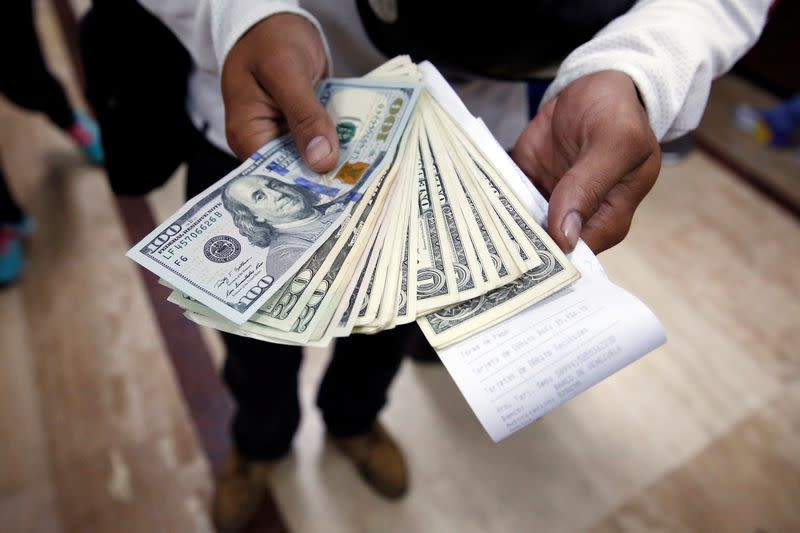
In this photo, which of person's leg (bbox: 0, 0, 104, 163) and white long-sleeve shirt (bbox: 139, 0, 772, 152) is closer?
white long-sleeve shirt (bbox: 139, 0, 772, 152)

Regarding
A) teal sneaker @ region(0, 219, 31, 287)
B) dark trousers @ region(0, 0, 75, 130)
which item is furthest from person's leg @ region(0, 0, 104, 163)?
teal sneaker @ region(0, 219, 31, 287)

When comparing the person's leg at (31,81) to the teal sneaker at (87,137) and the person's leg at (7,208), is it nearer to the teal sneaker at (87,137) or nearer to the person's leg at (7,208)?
the teal sneaker at (87,137)

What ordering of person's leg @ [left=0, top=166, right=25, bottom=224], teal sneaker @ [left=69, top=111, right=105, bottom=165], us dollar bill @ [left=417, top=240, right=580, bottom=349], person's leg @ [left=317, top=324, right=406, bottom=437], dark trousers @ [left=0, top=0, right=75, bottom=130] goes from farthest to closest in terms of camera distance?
teal sneaker @ [left=69, top=111, right=105, bottom=165], person's leg @ [left=0, top=166, right=25, bottom=224], dark trousers @ [left=0, top=0, right=75, bottom=130], person's leg @ [left=317, top=324, right=406, bottom=437], us dollar bill @ [left=417, top=240, right=580, bottom=349]

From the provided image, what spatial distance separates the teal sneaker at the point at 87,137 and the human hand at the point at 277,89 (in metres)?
1.43

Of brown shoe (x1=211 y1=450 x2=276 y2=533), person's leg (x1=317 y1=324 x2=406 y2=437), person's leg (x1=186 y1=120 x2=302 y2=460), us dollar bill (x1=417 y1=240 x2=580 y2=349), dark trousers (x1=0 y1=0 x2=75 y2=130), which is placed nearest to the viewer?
us dollar bill (x1=417 y1=240 x2=580 y2=349)

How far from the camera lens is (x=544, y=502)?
1.25 m

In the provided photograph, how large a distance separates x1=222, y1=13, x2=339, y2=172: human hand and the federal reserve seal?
124mm

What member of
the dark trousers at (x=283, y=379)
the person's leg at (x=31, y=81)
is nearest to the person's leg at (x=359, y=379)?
the dark trousers at (x=283, y=379)

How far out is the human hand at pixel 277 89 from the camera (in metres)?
0.63

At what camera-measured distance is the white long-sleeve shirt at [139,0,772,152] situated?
2.13 feet

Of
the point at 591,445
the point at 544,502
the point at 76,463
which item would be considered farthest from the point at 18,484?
the point at 591,445

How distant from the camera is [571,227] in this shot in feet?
1.88

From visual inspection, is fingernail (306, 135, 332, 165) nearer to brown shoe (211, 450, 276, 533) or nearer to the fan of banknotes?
the fan of banknotes

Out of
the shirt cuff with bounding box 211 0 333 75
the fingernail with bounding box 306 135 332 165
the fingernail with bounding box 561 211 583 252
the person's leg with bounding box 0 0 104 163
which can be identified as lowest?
the person's leg with bounding box 0 0 104 163
